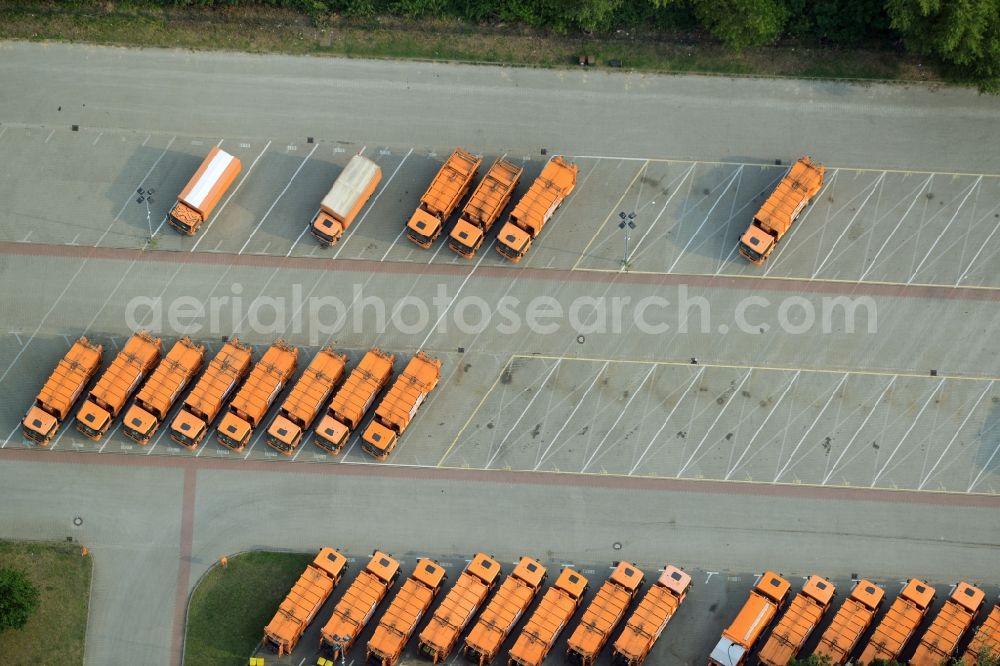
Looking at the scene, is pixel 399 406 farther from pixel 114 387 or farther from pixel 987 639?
pixel 987 639

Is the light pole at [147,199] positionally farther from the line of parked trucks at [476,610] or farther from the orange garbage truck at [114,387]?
the line of parked trucks at [476,610]

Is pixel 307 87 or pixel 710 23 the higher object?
pixel 710 23

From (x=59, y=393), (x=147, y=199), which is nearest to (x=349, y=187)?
(x=147, y=199)

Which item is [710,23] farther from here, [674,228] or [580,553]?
[580,553]

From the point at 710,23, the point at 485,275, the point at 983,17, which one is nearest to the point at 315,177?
the point at 485,275

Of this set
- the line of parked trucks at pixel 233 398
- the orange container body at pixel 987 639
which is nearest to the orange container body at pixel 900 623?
the orange container body at pixel 987 639

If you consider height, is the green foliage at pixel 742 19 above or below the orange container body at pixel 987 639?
above
